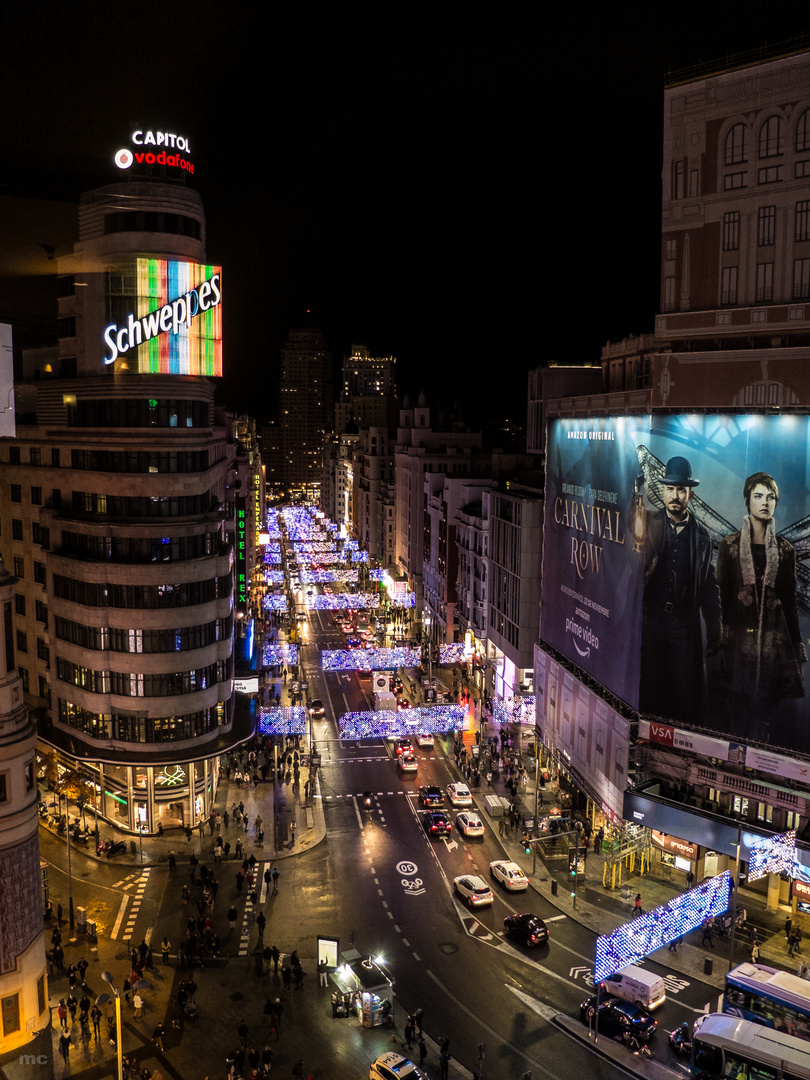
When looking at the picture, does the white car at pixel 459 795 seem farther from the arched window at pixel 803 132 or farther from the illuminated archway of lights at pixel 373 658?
the arched window at pixel 803 132

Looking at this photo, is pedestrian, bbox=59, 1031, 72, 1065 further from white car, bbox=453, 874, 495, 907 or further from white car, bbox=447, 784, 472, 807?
white car, bbox=447, 784, 472, 807

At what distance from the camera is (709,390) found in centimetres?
4581

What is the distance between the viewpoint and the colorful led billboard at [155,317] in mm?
53688

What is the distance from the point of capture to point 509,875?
46.8 meters

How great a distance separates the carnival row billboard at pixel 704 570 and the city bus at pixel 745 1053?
1471cm

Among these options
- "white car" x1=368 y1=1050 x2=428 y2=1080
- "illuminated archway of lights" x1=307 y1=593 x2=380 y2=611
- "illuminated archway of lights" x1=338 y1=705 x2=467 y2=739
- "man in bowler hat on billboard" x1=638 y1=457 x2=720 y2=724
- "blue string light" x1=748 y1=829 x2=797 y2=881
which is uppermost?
"man in bowler hat on billboard" x1=638 y1=457 x2=720 y2=724

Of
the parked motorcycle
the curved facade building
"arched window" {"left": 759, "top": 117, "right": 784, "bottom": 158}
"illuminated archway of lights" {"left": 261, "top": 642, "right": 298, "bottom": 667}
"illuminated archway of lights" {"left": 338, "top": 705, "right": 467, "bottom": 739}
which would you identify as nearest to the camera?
the parked motorcycle

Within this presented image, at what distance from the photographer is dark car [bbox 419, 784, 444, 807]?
57.2 meters

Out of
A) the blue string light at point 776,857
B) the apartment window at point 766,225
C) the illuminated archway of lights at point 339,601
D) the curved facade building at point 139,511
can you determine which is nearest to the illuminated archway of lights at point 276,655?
the illuminated archway of lights at point 339,601

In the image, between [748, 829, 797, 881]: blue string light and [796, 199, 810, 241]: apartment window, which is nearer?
[748, 829, 797, 881]: blue string light

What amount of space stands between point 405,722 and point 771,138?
44.9 metres

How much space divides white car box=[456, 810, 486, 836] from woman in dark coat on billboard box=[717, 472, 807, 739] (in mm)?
17773

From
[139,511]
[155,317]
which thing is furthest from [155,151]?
[139,511]

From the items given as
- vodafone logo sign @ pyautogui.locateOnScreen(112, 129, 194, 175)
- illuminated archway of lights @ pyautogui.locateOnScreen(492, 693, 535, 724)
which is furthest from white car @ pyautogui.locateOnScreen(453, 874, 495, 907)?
vodafone logo sign @ pyautogui.locateOnScreen(112, 129, 194, 175)
